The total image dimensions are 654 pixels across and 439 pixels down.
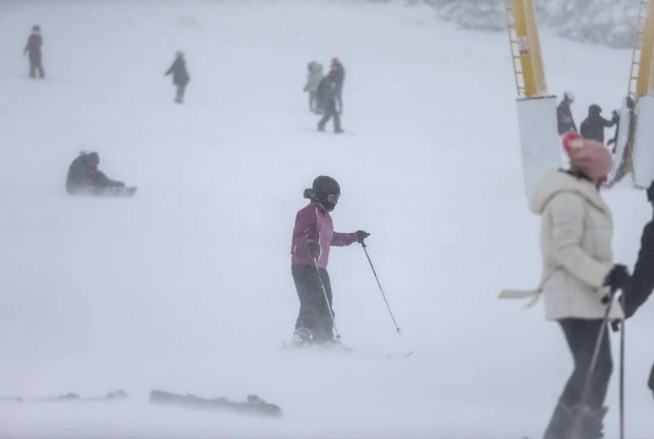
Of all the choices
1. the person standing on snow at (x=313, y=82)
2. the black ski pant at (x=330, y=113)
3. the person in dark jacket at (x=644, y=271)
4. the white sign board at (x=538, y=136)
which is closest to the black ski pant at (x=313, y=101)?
the person standing on snow at (x=313, y=82)

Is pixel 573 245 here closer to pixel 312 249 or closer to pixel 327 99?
pixel 312 249

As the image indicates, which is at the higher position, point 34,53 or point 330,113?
point 34,53

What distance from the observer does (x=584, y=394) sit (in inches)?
143

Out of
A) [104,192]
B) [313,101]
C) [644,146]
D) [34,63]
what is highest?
[34,63]

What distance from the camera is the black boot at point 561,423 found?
3.65m

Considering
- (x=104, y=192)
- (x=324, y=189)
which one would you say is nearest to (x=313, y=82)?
(x=104, y=192)

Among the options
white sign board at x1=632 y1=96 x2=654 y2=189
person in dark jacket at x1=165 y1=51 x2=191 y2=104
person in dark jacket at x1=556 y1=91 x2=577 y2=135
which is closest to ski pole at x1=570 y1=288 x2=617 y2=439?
white sign board at x1=632 y1=96 x2=654 y2=189

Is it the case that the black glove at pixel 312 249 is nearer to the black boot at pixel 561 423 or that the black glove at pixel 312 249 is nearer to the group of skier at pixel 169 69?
the black boot at pixel 561 423

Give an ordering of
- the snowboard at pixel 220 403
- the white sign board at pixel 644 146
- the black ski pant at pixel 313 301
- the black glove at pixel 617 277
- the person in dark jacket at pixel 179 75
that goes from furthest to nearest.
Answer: the person in dark jacket at pixel 179 75, the white sign board at pixel 644 146, the black ski pant at pixel 313 301, the snowboard at pixel 220 403, the black glove at pixel 617 277

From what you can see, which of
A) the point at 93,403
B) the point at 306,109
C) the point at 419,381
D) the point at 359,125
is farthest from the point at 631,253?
the point at 306,109

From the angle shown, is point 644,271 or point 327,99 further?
point 327,99

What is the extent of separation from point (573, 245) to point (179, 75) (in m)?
14.4

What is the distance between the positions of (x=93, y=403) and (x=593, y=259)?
6.39 feet

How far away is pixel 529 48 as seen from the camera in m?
8.67
